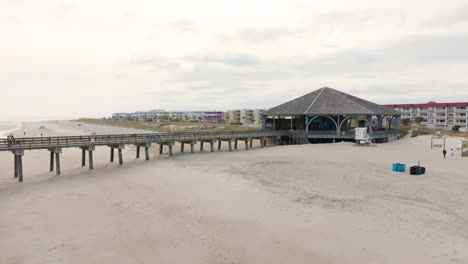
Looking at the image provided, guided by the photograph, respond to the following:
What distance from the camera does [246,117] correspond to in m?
129

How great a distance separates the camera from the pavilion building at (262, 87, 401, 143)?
42.6 metres

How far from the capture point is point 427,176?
72.3ft

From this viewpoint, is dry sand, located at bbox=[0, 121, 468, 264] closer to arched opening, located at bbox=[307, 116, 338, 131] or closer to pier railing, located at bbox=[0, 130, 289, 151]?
pier railing, located at bbox=[0, 130, 289, 151]

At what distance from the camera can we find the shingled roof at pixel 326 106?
138 feet

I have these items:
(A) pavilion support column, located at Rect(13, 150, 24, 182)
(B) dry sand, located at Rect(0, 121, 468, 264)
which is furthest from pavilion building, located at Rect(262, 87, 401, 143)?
(A) pavilion support column, located at Rect(13, 150, 24, 182)

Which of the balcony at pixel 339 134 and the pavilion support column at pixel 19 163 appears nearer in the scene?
the pavilion support column at pixel 19 163

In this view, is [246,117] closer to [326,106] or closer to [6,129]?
[326,106]

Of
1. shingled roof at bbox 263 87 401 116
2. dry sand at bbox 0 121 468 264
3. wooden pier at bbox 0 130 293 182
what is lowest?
dry sand at bbox 0 121 468 264

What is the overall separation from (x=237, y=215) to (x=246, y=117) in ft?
379

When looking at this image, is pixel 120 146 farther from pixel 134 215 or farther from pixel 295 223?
pixel 295 223

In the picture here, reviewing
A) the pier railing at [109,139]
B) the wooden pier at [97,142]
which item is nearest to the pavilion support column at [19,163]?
the wooden pier at [97,142]

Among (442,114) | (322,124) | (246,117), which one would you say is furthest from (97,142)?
(246,117)

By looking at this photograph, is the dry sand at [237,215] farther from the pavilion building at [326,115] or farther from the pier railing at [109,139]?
the pavilion building at [326,115]

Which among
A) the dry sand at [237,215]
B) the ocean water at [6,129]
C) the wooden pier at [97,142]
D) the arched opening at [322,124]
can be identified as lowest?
the dry sand at [237,215]
